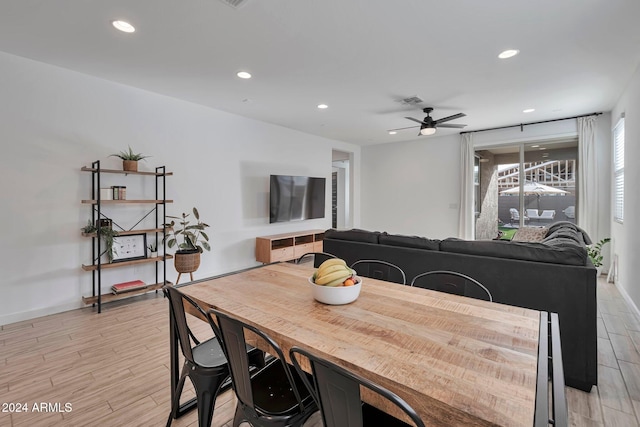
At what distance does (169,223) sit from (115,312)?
3.95 feet

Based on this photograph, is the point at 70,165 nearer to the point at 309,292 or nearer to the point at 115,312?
the point at 115,312

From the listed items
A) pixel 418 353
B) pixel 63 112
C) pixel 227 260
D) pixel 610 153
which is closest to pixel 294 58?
pixel 63 112

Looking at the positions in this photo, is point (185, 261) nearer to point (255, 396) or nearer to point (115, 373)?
point (115, 373)

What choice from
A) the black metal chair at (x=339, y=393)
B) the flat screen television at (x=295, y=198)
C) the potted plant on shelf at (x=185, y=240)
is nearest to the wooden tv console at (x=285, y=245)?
the flat screen television at (x=295, y=198)

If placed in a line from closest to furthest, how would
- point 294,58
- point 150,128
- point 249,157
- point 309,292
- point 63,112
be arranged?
1. point 309,292
2. point 294,58
3. point 63,112
4. point 150,128
5. point 249,157

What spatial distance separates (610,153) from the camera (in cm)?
484

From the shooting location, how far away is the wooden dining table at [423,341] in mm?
739

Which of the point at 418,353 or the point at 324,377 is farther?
the point at 418,353

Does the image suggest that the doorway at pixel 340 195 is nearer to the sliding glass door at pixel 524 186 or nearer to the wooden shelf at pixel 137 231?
the sliding glass door at pixel 524 186

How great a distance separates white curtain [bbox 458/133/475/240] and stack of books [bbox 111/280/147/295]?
18.6 feet

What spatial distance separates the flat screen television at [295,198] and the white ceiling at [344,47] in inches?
60.0

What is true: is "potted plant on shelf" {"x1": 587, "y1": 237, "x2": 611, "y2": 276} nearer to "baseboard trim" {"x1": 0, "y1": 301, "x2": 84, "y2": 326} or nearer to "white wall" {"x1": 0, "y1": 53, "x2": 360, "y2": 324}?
"white wall" {"x1": 0, "y1": 53, "x2": 360, "y2": 324}

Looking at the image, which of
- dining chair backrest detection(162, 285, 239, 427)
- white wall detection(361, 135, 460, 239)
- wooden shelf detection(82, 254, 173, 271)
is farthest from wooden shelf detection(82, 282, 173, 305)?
white wall detection(361, 135, 460, 239)

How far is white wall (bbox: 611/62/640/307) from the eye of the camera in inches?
126
